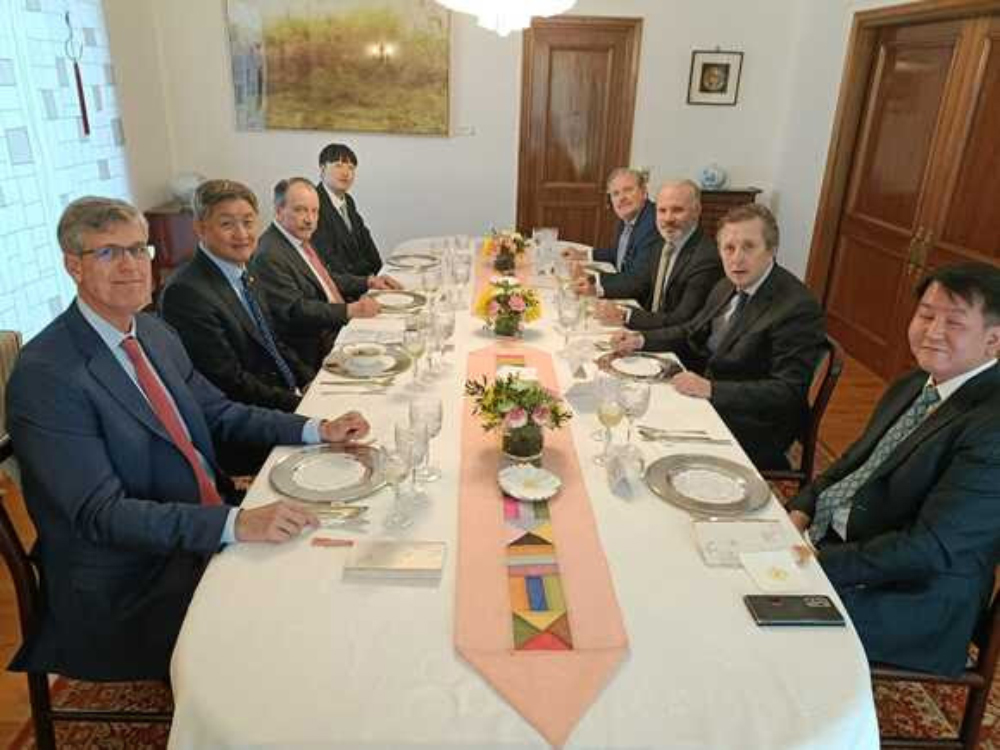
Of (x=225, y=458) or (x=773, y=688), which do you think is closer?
(x=773, y=688)

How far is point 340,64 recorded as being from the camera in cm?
570

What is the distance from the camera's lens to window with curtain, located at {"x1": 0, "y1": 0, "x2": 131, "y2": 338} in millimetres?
3668

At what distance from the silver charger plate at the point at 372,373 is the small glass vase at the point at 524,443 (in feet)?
2.29

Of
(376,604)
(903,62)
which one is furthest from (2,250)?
(903,62)

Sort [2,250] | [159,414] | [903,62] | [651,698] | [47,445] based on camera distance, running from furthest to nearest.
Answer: [903,62] → [2,250] → [159,414] → [47,445] → [651,698]

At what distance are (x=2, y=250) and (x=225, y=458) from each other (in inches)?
86.2

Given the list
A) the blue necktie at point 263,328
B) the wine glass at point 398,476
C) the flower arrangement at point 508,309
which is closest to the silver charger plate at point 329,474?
the wine glass at point 398,476

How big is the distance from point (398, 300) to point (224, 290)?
3.08 feet

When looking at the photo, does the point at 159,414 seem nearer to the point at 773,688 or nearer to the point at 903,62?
the point at 773,688

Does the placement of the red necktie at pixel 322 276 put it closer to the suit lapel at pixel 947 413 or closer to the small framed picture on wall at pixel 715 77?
the suit lapel at pixel 947 413

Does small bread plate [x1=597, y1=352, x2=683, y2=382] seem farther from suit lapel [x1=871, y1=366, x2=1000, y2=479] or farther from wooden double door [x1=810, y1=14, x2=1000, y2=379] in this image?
wooden double door [x1=810, y1=14, x2=1000, y2=379]

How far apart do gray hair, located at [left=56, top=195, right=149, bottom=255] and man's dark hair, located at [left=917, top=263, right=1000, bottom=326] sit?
6.27 feet

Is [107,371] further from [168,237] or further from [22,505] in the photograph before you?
[168,237]

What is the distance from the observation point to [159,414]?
170cm
